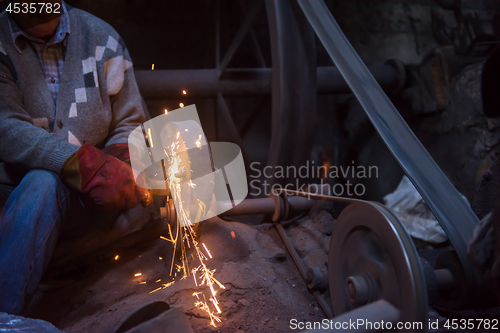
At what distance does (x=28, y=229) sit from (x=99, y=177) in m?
0.33

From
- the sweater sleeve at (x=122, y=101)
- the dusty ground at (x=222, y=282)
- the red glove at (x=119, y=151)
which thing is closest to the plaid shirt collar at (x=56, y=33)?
the sweater sleeve at (x=122, y=101)

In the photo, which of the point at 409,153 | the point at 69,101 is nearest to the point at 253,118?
the point at 69,101

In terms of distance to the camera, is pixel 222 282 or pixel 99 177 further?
pixel 222 282

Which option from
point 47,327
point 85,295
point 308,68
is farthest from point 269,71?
point 47,327

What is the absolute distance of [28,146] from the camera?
1383 millimetres

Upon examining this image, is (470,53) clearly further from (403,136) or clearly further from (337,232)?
(337,232)

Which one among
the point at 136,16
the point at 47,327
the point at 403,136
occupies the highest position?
the point at 136,16

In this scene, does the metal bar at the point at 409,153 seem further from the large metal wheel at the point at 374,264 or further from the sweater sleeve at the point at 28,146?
the sweater sleeve at the point at 28,146

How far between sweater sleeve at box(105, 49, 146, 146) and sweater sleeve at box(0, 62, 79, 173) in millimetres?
364

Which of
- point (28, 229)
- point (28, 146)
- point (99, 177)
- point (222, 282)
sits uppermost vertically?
point (28, 146)

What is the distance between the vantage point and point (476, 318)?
1209 mm

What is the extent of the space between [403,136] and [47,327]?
161cm

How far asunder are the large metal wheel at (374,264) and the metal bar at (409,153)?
0.31 meters

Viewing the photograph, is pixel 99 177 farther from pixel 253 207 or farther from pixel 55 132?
pixel 253 207
